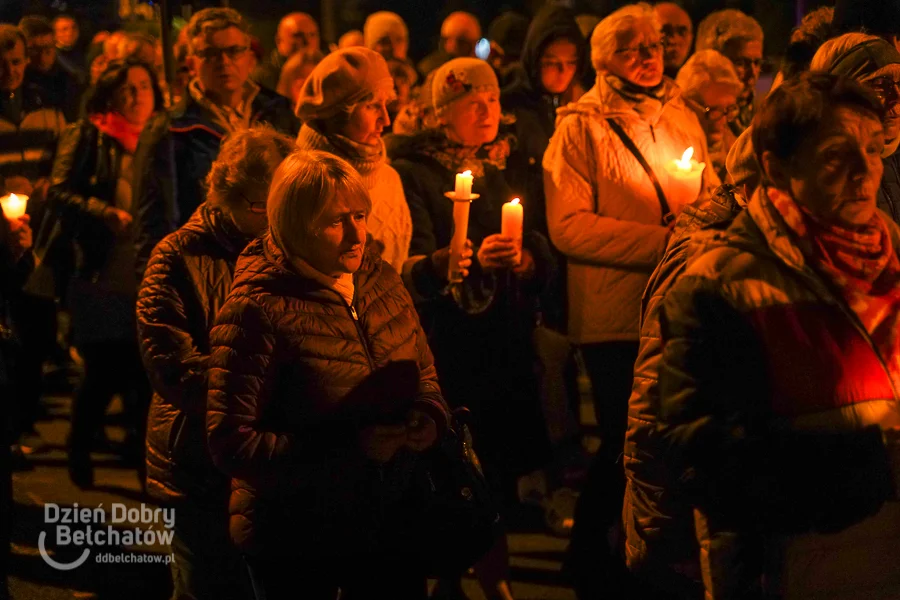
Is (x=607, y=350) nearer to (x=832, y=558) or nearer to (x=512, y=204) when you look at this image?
(x=512, y=204)

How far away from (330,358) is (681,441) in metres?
1.03

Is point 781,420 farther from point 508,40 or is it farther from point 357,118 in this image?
point 508,40

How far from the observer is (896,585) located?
7.95 ft

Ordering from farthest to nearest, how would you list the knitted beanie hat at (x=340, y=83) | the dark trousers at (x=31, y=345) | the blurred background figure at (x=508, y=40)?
1. the blurred background figure at (x=508, y=40)
2. the dark trousers at (x=31, y=345)
3. the knitted beanie hat at (x=340, y=83)

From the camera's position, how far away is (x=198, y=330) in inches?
147

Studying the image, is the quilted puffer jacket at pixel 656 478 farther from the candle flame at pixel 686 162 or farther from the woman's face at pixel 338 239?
the candle flame at pixel 686 162

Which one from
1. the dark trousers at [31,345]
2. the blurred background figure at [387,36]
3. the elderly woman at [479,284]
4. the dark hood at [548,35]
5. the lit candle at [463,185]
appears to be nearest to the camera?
the lit candle at [463,185]

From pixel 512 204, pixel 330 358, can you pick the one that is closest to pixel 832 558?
pixel 330 358

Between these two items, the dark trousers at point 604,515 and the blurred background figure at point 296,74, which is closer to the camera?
the dark trousers at point 604,515

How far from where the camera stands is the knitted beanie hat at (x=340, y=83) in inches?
177

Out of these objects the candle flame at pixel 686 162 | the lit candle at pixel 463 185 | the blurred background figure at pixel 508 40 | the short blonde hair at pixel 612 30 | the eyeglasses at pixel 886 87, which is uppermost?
the blurred background figure at pixel 508 40

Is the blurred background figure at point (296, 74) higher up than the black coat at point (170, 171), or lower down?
higher up

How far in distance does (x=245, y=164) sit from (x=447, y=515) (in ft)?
4.26

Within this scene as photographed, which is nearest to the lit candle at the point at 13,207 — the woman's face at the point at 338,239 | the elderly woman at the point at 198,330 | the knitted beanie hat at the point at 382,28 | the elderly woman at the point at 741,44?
the elderly woman at the point at 198,330
